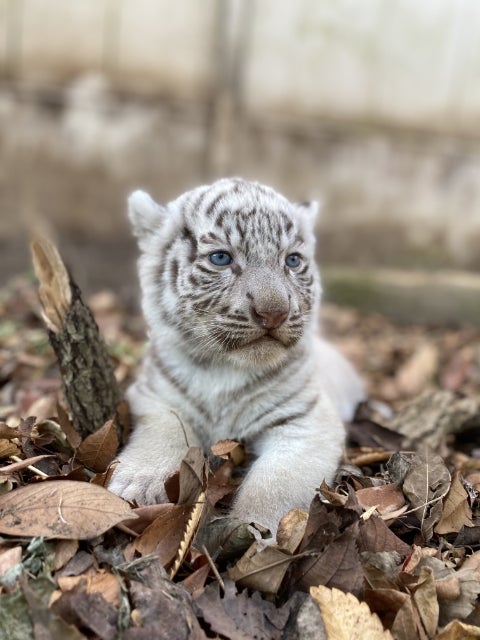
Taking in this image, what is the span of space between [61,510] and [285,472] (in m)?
0.87

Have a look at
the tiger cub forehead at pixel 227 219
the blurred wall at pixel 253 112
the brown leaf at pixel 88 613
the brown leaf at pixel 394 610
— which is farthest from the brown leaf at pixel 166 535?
the blurred wall at pixel 253 112

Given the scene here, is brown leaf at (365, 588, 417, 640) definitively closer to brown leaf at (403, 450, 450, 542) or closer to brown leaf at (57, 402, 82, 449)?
brown leaf at (403, 450, 450, 542)

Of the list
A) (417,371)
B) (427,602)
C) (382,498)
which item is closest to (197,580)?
(427,602)

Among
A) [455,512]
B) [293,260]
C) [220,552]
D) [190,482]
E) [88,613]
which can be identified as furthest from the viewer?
[293,260]

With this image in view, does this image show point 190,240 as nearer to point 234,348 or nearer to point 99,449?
point 234,348

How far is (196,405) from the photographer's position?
9.65 feet

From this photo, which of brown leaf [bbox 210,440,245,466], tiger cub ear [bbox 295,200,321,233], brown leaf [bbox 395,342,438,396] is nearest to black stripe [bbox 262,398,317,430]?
brown leaf [bbox 210,440,245,466]

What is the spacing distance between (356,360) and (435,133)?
7.92 feet

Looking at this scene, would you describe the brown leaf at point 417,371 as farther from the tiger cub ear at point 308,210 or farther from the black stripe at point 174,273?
the black stripe at point 174,273

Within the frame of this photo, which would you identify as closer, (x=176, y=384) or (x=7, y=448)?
(x=7, y=448)

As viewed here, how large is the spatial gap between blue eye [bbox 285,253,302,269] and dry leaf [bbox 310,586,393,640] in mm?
1378

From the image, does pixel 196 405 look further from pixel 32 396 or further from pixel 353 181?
pixel 353 181

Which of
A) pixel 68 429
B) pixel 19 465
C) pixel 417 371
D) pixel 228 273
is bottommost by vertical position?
pixel 417 371

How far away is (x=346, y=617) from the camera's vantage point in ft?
6.14
